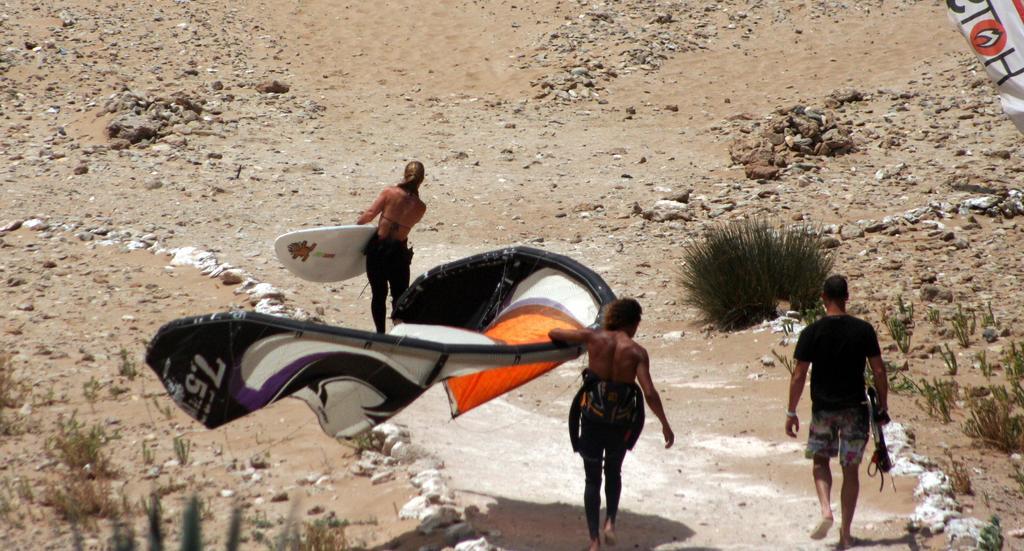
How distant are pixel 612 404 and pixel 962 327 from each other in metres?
4.18

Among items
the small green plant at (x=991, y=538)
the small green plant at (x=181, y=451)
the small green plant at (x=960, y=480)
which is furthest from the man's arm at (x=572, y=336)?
the small green plant at (x=181, y=451)

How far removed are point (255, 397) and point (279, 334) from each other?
1.22ft

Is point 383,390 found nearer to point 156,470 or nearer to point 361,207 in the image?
point 156,470

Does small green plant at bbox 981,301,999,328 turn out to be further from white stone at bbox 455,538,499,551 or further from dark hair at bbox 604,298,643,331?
white stone at bbox 455,538,499,551

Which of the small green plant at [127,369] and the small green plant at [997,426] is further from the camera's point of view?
the small green plant at [127,369]

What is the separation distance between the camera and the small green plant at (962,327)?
8025mm

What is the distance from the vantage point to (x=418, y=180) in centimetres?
790

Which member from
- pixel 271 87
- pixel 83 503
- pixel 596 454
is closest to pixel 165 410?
pixel 83 503

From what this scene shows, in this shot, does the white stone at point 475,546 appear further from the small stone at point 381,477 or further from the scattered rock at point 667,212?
the scattered rock at point 667,212

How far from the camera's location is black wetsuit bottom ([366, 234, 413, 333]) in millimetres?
7940

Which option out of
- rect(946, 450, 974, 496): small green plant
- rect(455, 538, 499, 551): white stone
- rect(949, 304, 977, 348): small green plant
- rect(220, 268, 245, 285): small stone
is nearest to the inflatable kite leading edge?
rect(455, 538, 499, 551): white stone

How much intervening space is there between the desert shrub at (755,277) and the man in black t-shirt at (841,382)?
3.97m

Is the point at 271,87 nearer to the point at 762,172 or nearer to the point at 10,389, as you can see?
the point at 762,172

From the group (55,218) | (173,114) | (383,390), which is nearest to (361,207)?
(55,218)
